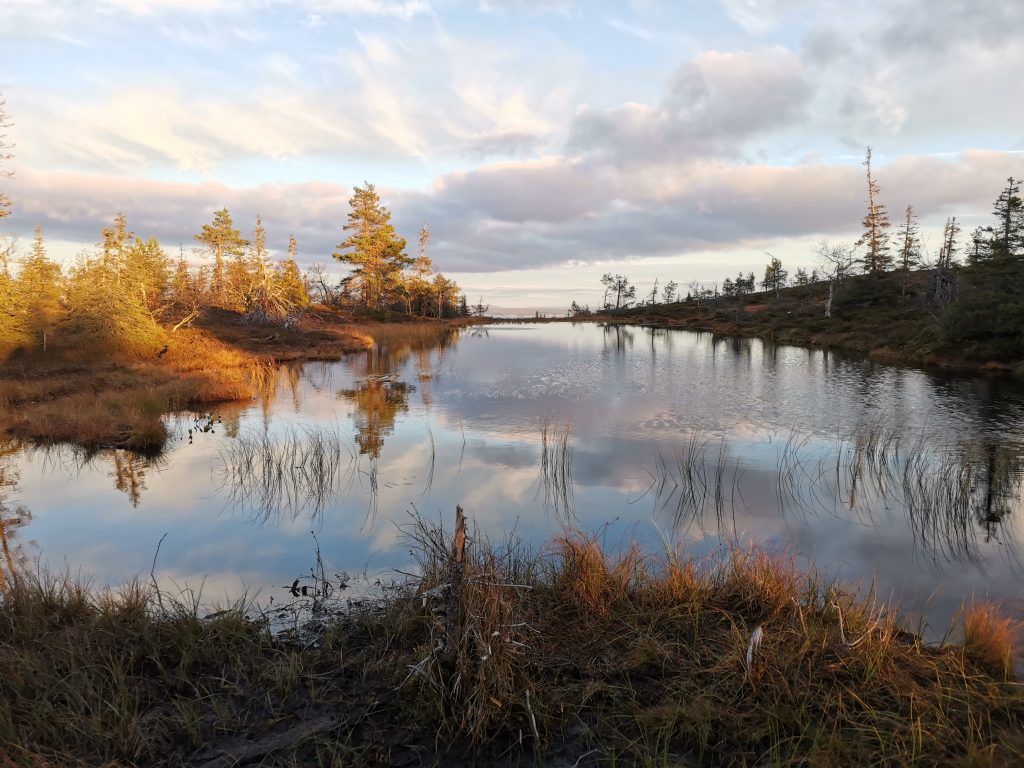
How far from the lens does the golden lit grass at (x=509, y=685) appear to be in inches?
140

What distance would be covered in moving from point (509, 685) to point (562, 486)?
22.3 feet

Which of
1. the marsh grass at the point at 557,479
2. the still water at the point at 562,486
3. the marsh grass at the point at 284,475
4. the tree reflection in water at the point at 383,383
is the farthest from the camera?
the tree reflection in water at the point at 383,383

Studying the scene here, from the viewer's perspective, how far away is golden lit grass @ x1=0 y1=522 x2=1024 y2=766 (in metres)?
3.55

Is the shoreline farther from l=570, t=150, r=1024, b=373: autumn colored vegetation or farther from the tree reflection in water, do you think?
l=570, t=150, r=1024, b=373: autumn colored vegetation

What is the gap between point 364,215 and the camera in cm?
7344

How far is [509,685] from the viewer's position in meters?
3.96

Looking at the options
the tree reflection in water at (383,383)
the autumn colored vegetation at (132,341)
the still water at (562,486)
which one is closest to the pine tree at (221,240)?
the autumn colored vegetation at (132,341)

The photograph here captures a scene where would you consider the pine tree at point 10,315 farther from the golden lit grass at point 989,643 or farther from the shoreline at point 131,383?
the golden lit grass at point 989,643

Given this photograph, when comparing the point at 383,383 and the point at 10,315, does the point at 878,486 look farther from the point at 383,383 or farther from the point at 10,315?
the point at 10,315

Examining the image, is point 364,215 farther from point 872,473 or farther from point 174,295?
point 872,473

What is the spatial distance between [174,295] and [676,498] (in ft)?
181

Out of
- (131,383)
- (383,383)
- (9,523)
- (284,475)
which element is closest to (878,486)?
(284,475)

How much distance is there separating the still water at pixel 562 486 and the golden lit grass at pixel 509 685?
1771mm

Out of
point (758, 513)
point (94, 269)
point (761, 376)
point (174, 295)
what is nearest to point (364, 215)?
point (174, 295)
